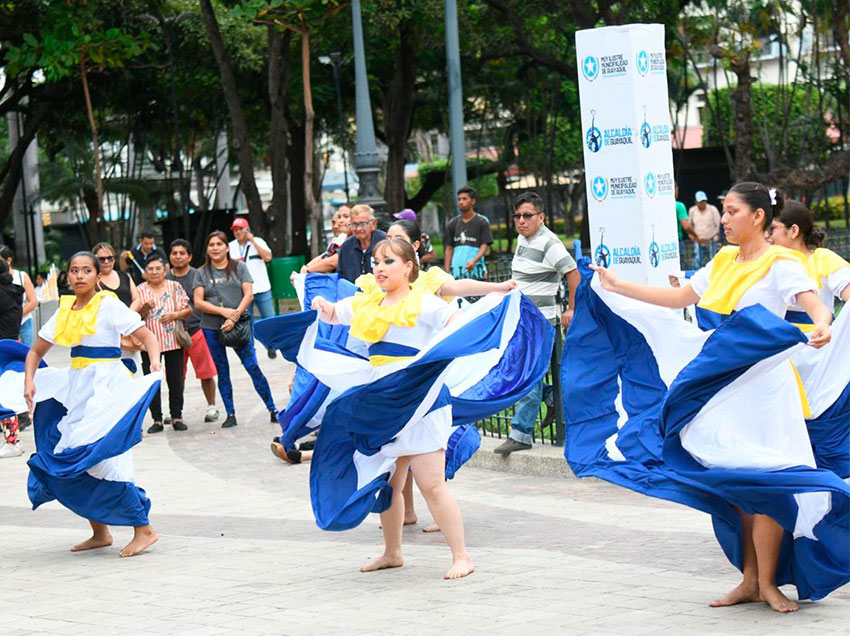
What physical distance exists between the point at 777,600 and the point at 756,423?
0.75m

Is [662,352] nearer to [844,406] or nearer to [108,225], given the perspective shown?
[844,406]

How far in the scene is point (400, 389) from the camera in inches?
260

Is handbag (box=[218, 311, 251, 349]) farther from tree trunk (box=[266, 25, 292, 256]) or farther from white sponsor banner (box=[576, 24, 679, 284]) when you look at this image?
tree trunk (box=[266, 25, 292, 256])

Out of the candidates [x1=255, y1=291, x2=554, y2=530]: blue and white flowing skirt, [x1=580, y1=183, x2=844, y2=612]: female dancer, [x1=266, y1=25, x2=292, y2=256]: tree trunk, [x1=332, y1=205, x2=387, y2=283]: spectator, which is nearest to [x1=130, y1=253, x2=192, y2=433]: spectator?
[x1=332, y1=205, x2=387, y2=283]: spectator

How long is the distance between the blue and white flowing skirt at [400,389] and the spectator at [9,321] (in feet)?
18.1

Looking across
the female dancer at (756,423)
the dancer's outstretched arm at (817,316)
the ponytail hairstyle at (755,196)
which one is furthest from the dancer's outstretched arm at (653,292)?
the dancer's outstretched arm at (817,316)

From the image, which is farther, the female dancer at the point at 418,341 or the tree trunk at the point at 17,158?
the tree trunk at the point at 17,158

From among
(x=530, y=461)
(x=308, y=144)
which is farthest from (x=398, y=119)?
(x=530, y=461)

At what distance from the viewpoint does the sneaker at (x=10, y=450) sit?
493 inches

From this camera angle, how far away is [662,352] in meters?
6.39

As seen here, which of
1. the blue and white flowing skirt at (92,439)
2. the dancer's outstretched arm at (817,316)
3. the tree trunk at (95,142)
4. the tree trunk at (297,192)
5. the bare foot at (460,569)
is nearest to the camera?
the dancer's outstretched arm at (817,316)

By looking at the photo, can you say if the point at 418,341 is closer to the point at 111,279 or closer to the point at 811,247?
the point at 811,247

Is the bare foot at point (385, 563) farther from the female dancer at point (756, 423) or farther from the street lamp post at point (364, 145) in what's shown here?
the street lamp post at point (364, 145)

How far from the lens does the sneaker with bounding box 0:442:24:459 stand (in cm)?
1253
